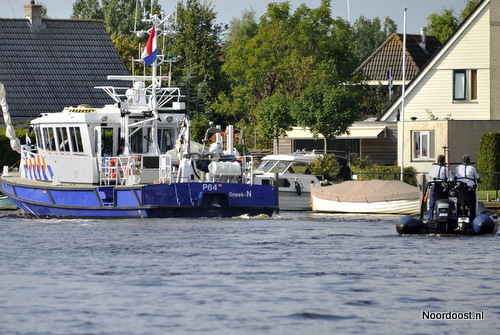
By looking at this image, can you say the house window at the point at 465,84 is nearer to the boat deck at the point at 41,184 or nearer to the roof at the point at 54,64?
the roof at the point at 54,64

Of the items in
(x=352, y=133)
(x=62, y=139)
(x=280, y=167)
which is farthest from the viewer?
(x=352, y=133)

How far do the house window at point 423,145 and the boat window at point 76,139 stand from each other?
18442 millimetres

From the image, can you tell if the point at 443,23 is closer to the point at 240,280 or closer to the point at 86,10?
the point at 86,10

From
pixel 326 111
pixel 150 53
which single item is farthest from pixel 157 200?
pixel 326 111

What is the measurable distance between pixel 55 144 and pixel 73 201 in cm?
291

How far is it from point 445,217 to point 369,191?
10118 millimetres

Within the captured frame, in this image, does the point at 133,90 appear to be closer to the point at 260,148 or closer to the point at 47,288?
the point at 47,288

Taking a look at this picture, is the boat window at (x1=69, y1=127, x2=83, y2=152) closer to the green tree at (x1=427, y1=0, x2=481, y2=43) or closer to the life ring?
the life ring

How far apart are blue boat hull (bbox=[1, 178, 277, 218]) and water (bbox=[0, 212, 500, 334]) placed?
1.13m

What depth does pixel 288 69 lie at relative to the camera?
58906 mm

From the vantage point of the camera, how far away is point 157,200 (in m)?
29.5

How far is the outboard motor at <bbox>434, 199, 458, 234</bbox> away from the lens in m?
24.7

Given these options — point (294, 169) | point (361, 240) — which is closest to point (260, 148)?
point (294, 169)

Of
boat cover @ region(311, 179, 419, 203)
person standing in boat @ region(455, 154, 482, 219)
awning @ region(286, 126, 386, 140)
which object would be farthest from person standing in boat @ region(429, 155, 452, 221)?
awning @ region(286, 126, 386, 140)
